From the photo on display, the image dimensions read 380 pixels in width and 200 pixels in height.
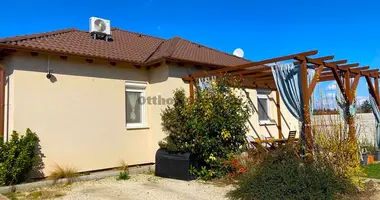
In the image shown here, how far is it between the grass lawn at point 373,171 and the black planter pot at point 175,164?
506cm

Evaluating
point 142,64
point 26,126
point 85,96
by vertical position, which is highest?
point 142,64

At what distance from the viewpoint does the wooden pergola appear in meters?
7.30

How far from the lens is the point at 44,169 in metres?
8.70

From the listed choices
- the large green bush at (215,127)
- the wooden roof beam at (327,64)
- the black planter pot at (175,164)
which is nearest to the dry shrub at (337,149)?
the wooden roof beam at (327,64)

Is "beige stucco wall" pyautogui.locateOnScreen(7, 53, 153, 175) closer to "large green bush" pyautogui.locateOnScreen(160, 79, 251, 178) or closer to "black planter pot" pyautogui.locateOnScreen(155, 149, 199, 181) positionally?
"black planter pot" pyautogui.locateOnScreen(155, 149, 199, 181)

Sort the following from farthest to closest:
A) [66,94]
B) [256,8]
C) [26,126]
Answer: [256,8] < [66,94] < [26,126]

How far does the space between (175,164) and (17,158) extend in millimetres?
4361

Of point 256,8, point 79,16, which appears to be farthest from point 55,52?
point 256,8

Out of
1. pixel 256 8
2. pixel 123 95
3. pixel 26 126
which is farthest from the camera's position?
pixel 256 8

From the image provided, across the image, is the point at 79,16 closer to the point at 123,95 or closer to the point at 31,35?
the point at 31,35

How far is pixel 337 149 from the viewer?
6672mm

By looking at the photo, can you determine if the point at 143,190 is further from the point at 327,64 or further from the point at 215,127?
the point at 327,64

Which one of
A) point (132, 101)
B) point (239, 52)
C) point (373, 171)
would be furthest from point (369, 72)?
point (132, 101)

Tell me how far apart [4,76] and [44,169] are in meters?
3.01
